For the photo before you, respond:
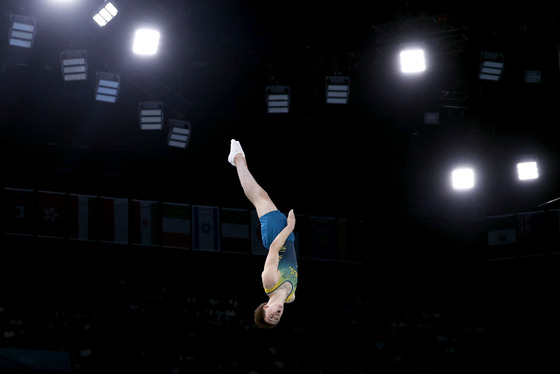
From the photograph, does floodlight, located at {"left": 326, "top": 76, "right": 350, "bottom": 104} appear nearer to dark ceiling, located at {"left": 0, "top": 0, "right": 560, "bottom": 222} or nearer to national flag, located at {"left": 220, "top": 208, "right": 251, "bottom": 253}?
dark ceiling, located at {"left": 0, "top": 0, "right": 560, "bottom": 222}

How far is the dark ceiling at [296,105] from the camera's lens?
12477 millimetres

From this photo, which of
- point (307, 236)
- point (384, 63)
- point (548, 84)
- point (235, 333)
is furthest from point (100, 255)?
point (548, 84)

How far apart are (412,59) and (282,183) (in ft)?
17.2

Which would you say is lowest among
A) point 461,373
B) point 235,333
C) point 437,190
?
point 461,373

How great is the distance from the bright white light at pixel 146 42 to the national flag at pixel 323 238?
5.33m

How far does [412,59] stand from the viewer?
40.5ft

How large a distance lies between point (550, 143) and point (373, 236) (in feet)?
16.2

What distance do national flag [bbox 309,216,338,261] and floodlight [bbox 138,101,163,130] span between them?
414 centimetres

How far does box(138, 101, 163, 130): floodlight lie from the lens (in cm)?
1308

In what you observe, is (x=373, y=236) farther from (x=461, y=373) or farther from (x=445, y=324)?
(x=461, y=373)

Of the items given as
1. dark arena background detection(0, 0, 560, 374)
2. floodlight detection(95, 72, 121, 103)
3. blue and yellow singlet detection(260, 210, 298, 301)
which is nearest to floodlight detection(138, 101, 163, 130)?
dark arena background detection(0, 0, 560, 374)

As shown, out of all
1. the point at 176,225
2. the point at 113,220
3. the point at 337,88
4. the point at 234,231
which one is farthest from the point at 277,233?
the point at 113,220

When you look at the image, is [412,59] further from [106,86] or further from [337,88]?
[106,86]

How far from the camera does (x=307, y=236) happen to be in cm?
1471
